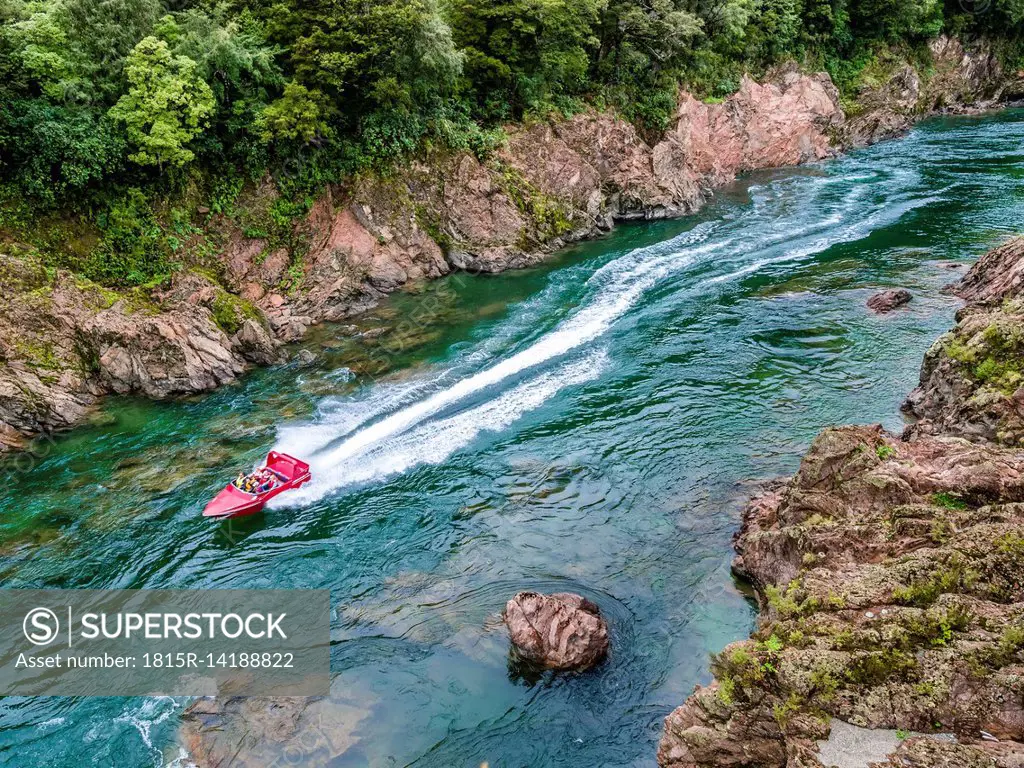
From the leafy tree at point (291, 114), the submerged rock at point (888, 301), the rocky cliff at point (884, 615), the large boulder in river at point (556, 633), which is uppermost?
the leafy tree at point (291, 114)

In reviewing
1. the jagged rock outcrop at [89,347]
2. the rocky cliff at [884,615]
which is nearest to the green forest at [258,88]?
the jagged rock outcrop at [89,347]

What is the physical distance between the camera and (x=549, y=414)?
26.5 m

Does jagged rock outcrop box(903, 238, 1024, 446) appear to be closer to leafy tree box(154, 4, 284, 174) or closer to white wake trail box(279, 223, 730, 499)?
white wake trail box(279, 223, 730, 499)

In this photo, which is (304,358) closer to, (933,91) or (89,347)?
(89,347)

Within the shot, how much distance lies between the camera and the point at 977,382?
1980 cm

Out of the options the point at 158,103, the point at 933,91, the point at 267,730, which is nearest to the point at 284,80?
the point at 158,103

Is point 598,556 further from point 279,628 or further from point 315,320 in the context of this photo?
point 315,320

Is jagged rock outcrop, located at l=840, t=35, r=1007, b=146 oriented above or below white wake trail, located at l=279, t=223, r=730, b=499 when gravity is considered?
above

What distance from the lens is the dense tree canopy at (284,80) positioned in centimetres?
2881

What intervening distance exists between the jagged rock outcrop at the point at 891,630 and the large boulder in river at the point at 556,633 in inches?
123

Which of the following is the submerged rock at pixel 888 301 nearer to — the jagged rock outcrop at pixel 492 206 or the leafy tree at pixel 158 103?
the jagged rock outcrop at pixel 492 206

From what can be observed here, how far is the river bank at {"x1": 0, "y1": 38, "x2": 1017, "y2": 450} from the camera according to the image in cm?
2791

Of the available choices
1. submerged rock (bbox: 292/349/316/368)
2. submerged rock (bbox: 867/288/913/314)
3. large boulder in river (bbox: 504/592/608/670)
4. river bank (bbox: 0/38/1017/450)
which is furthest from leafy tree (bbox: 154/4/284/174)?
submerged rock (bbox: 867/288/913/314)

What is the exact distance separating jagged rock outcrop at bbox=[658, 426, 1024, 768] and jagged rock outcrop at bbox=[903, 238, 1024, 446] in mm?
2181
